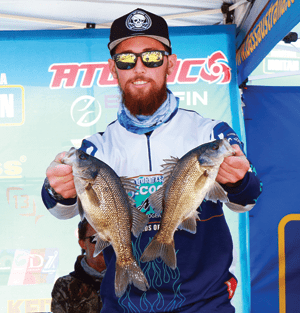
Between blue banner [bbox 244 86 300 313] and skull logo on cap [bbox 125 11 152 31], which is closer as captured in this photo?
skull logo on cap [bbox 125 11 152 31]

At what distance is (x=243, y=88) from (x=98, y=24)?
1.90m

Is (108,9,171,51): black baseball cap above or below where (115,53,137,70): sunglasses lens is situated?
above

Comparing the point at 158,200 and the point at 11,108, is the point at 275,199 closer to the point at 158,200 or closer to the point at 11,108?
the point at 158,200

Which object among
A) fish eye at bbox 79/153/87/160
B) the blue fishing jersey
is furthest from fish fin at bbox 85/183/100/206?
the blue fishing jersey

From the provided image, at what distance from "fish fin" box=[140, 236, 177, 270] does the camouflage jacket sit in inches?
74.7

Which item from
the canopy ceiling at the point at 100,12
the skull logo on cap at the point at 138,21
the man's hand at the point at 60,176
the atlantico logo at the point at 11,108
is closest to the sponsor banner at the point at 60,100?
the atlantico logo at the point at 11,108

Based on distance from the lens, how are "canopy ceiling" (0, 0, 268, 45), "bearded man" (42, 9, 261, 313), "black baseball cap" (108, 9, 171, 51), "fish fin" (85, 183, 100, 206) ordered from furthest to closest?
"canopy ceiling" (0, 0, 268, 45) < "black baseball cap" (108, 9, 171, 51) < "bearded man" (42, 9, 261, 313) < "fish fin" (85, 183, 100, 206)

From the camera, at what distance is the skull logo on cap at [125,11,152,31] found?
2.05 m

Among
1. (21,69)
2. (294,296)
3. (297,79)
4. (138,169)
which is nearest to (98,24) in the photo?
(21,69)

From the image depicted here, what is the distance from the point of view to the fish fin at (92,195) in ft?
5.10

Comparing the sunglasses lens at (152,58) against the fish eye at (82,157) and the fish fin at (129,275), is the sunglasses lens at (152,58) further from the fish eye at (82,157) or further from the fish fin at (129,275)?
the fish fin at (129,275)

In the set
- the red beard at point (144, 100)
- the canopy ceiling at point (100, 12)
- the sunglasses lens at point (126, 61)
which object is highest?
the canopy ceiling at point (100, 12)

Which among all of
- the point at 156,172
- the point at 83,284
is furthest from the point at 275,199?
the point at 156,172

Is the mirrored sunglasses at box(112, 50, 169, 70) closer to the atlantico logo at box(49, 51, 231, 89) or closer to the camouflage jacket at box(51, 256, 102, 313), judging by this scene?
the atlantico logo at box(49, 51, 231, 89)
